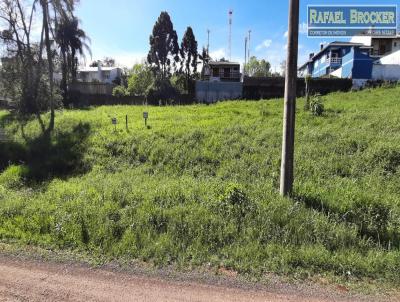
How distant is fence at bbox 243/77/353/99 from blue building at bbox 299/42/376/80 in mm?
1517

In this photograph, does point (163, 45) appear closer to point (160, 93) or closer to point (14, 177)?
point (160, 93)

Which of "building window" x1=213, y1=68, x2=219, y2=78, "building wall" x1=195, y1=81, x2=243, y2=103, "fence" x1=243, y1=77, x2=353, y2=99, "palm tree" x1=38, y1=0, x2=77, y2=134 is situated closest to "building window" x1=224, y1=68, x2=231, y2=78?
"building window" x1=213, y1=68, x2=219, y2=78

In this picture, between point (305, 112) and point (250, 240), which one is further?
point (305, 112)

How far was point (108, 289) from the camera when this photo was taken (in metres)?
4.18

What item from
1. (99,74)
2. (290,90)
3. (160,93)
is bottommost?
(290,90)

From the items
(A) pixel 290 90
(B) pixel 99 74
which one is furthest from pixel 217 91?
(B) pixel 99 74

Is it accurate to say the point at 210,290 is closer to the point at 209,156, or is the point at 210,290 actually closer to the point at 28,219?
the point at 28,219

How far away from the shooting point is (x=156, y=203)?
681cm

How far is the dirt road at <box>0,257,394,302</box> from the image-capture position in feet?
13.1

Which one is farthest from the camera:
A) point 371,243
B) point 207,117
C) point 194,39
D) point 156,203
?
point 194,39

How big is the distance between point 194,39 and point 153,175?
1512 inches

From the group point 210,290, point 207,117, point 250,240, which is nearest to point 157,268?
point 210,290

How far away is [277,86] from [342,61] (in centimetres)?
943

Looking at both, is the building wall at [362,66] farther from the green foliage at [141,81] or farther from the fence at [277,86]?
the green foliage at [141,81]
